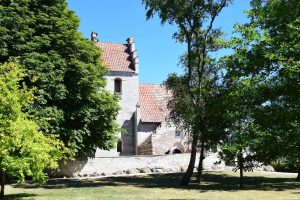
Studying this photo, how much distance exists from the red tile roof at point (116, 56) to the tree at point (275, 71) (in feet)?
125

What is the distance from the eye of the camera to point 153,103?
176ft

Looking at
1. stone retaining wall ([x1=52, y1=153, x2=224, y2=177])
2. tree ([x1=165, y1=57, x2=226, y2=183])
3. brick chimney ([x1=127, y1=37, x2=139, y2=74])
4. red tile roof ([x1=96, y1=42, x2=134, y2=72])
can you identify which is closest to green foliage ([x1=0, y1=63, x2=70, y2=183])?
tree ([x1=165, y1=57, x2=226, y2=183])

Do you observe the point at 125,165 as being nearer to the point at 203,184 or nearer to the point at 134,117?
the point at 134,117

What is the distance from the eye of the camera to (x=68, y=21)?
1236 inches

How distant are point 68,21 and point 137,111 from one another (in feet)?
69.4

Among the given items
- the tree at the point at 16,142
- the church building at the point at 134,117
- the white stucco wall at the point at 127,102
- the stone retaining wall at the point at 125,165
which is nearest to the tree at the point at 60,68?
the stone retaining wall at the point at 125,165

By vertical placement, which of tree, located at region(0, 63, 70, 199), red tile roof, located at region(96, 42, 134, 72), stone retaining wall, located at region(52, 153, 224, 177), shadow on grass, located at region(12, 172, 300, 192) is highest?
red tile roof, located at region(96, 42, 134, 72)

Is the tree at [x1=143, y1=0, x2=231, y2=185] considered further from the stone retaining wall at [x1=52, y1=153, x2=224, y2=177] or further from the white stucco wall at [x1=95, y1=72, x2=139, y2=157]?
the white stucco wall at [x1=95, y1=72, x2=139, y2=157]

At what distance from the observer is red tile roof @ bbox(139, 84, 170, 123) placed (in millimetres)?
51491

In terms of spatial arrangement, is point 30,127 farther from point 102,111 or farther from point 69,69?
point 102,111

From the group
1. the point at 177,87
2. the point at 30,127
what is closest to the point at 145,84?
the point at 177,87

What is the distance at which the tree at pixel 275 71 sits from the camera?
36.6 ft

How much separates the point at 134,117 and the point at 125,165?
35.8 ft

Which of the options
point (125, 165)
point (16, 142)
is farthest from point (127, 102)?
point (16, 142)
